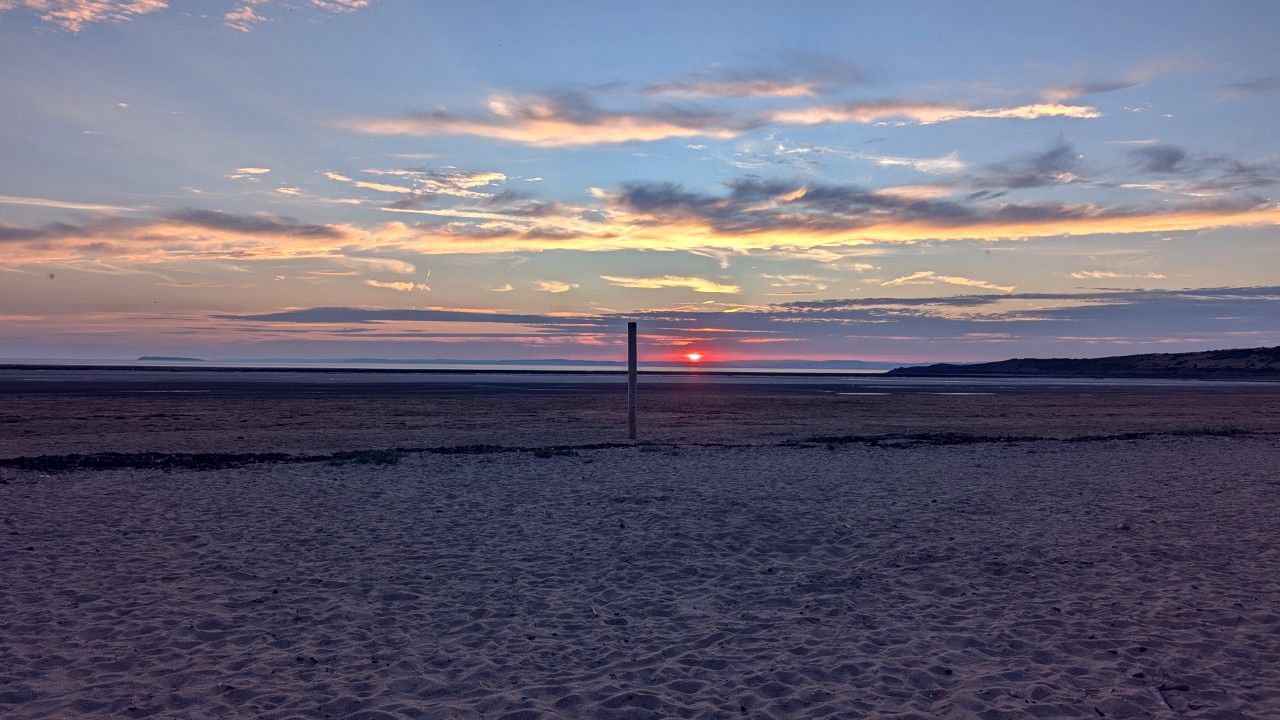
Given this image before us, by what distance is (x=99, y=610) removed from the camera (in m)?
6.98

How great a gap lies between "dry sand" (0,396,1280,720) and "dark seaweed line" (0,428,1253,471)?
0.62ft

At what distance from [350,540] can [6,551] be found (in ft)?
11.7

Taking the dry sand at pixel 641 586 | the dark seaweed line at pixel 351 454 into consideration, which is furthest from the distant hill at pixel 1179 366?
the dry sand at pixel 641 586

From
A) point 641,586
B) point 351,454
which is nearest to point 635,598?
point 641,586

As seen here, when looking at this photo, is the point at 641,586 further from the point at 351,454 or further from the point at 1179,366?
the point at 1179,366

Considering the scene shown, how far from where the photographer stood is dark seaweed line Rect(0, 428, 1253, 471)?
1498 centimetres

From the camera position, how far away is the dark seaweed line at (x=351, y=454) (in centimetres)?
→ 1498

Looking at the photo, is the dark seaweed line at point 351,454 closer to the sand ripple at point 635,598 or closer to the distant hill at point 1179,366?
the sand ripple at point 635,598

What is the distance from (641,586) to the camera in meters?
8.02

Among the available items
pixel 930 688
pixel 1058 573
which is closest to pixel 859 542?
pixel 1058 573

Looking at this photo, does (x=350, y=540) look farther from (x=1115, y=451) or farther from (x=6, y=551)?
(x=1115, y=451)

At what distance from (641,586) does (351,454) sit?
1026 cm

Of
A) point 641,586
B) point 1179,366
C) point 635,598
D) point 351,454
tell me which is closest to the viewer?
point 635,598

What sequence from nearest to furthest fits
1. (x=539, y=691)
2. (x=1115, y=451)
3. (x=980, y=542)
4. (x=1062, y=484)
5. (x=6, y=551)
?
(x=539, y=691), (x=6, y=551), (x=980, y=542), (x=1062, y=484), (x=1115, y=451)
